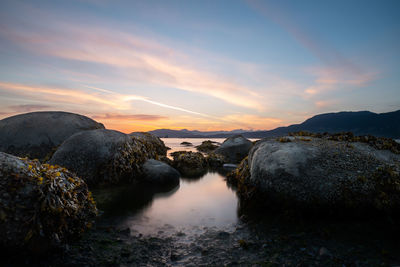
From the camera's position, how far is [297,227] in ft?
11.2

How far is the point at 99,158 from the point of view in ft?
20.2

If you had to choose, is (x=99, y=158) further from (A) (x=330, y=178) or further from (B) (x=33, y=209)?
(A) (x=330, y=178)

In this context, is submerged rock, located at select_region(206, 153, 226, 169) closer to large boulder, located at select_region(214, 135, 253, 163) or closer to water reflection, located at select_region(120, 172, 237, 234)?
→ large boulder, located at select_region(214, 135, 253, 163)

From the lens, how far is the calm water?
146 inches

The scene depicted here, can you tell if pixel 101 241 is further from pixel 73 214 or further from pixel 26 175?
pixel 26 175

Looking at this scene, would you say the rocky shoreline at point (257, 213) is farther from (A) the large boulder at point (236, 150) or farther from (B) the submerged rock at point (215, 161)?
(A) the large boulder at point (236, 150)

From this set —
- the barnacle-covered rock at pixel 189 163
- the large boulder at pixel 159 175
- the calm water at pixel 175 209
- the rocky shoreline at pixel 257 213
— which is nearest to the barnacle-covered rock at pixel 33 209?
the rocky shoreline at pixel 257 213

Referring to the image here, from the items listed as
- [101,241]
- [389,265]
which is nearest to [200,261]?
[101,241]

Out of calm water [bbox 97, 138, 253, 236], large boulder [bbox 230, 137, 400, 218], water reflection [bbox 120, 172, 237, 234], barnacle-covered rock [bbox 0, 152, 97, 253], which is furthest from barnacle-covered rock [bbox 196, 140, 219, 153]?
barnacle-covered rock [bbox 0, 152, 97, 253]

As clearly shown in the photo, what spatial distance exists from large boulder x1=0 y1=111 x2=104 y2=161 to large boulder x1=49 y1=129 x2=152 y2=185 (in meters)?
2.57

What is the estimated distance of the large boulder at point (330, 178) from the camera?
12.1 feet

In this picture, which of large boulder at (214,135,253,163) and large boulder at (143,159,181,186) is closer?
large boulder at (143,159,181,186)

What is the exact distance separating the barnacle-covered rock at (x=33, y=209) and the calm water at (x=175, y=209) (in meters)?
1.01

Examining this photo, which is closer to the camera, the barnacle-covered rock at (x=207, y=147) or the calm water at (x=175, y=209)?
the calm water at (x=175, y=209)
